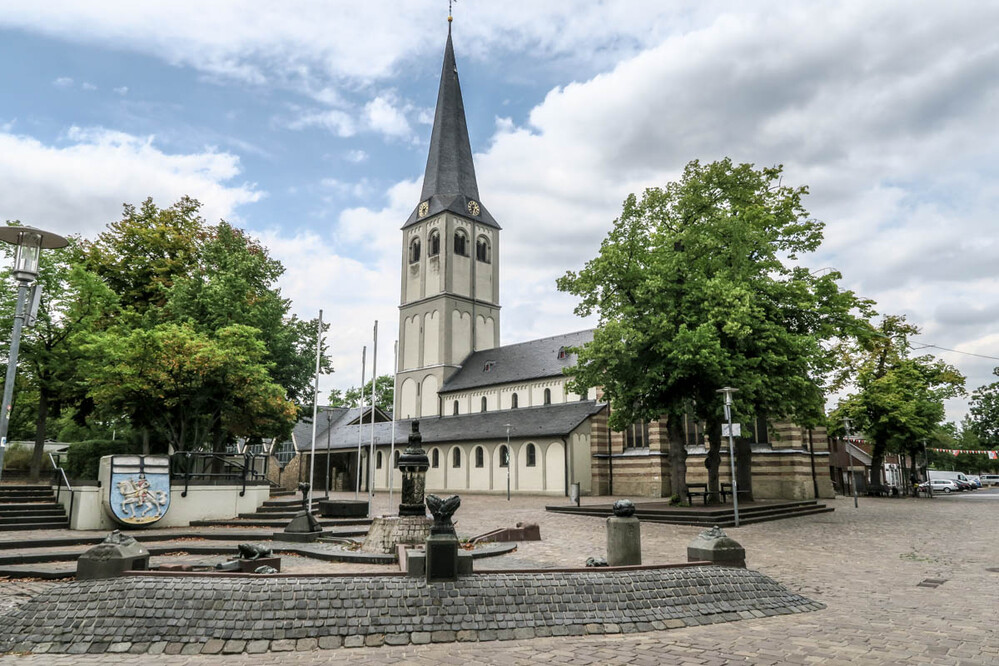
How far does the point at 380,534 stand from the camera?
1301cm

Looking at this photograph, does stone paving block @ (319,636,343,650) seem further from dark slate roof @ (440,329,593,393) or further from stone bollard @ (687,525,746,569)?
dark slate roof @ (440,329,593,393)

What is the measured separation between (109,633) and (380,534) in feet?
20.8

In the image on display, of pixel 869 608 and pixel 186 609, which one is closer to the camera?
pixel 186 609

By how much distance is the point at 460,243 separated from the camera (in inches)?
2315

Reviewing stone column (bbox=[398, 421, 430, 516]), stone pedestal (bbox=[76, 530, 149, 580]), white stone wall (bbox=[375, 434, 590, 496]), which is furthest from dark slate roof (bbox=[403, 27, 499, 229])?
stone pedestal (bbox=[76, 530, 149, 580])

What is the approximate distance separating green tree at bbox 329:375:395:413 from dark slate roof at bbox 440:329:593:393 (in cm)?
1543

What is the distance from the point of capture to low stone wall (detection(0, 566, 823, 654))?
6.95m

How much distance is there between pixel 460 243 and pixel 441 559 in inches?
2054

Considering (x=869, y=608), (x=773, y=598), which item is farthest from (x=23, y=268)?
(x=869, y=608)

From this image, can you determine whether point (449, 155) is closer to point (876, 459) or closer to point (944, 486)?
point (876, 459)

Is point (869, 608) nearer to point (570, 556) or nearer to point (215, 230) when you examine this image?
point (570, 556)

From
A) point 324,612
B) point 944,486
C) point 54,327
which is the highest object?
point 54,327

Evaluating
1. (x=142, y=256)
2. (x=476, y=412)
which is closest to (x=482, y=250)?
(x=476, y=412)

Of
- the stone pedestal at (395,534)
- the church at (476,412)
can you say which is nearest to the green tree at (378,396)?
the church at (476,412)
